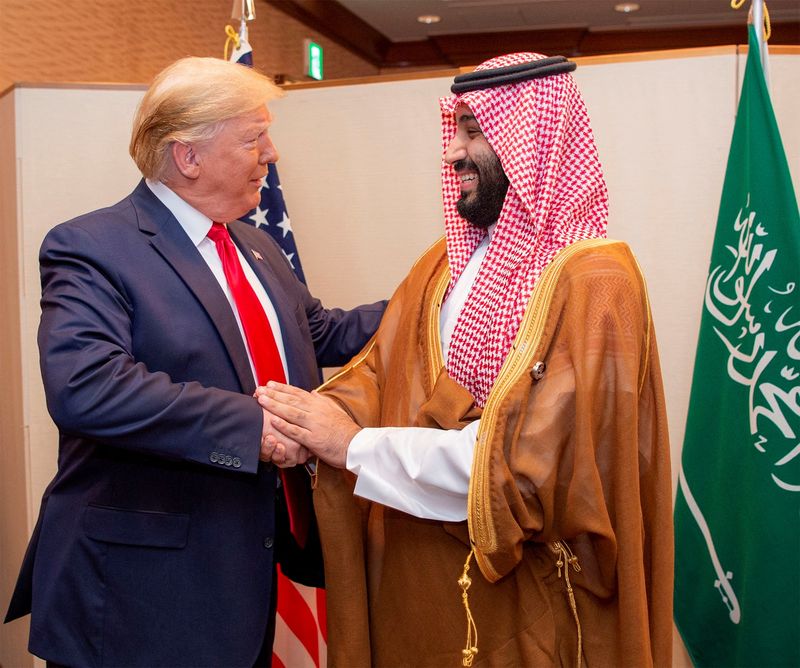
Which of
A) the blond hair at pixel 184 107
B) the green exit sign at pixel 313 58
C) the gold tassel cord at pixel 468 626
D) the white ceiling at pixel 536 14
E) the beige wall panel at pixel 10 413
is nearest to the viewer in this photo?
the gold tassel cord at pixel 468 626

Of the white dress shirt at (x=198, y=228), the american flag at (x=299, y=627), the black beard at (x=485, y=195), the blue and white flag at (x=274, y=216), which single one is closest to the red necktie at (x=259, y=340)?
the white dress shirt at (x=198, y=228)

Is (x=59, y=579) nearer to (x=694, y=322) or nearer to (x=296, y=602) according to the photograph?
(x=296, y=602)

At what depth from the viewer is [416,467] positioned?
6.22 feet

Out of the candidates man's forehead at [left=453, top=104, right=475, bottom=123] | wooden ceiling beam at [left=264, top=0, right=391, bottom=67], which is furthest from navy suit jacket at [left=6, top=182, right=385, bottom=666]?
wooden ceiling beam at [left=264, top=0, right=391, bottom=67]

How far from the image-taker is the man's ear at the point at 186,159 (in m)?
2.18

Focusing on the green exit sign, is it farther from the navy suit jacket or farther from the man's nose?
the navy suit jacket

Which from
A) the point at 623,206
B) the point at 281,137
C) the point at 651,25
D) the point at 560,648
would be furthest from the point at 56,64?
the point at 651,25

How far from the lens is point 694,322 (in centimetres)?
322

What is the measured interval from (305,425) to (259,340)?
0.30m

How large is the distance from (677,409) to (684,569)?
59cm

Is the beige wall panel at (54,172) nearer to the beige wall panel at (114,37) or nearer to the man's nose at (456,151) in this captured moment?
the beige wall panel at (114,37)

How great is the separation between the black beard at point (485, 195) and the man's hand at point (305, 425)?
63 centimetres

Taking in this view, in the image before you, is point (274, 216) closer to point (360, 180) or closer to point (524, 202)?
point (360, 180)

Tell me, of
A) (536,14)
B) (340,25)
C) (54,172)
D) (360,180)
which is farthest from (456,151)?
(536,14)
